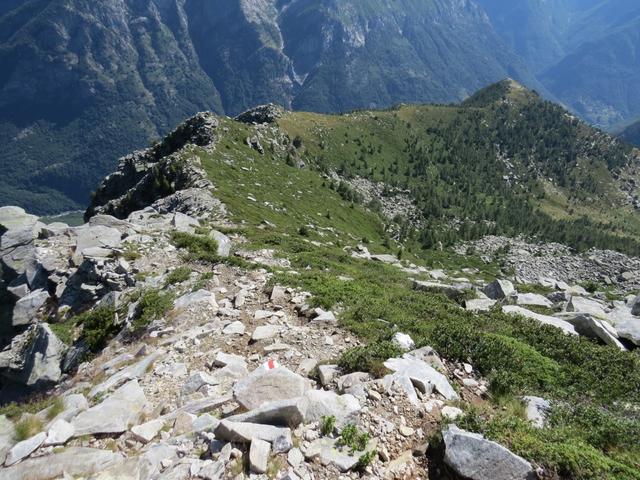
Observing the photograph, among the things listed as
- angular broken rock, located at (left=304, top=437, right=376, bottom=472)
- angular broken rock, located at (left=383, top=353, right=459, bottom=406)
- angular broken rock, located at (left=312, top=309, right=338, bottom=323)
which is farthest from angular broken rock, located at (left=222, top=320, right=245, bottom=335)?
angular broken rock, located at (left=304, top=437, right=376, bottom=472)

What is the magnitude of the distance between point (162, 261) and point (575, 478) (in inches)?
748

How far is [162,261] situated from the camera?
2080 centimetres

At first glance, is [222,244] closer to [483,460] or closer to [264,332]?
[264,332]

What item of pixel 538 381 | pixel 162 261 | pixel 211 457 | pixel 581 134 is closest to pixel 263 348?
pixel 211 457

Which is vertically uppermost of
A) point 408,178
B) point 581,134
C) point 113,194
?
point 581,134

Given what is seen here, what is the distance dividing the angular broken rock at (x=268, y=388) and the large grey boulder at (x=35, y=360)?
1083cm

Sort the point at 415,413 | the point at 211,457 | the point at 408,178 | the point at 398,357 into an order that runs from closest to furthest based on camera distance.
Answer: the point at 211,457 < the point at 415,413 < the point at 398,357 < the point at 408,178

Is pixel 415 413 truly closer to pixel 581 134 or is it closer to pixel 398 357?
pixel 398 357

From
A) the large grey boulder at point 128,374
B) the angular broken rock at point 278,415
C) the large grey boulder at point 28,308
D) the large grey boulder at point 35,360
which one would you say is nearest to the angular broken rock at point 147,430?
the angular broken rock at point 278,415

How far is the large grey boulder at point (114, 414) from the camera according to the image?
8477mm

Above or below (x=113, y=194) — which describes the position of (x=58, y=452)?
above

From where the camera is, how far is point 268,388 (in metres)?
8.55

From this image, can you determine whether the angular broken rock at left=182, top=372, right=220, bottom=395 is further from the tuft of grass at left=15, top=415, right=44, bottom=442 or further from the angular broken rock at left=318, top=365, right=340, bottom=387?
the tuft of grass at left=15, top=415, right=44, bottom=442

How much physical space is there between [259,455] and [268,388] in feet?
6.04
